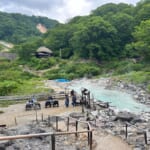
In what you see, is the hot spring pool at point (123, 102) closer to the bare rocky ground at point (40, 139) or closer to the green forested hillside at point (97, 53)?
the bare rocky ground at point (40, 139)

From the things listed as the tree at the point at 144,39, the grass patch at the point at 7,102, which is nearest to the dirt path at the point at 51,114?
the grass patch at the point at 7,102

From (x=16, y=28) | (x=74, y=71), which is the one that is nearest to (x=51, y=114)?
(x=74, y=71)

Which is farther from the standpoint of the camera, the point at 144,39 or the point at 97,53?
the point at 97,53

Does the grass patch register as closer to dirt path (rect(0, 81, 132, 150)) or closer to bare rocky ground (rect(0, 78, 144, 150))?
dirt path (rect(0, 81, 132, 150))

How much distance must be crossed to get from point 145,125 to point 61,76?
33.6 metres

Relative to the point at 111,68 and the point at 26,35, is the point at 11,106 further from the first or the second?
the point at 26,35

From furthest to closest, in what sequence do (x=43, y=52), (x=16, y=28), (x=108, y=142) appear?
(x=16, y=28), (x=43, y=52), (x=108, y=142)

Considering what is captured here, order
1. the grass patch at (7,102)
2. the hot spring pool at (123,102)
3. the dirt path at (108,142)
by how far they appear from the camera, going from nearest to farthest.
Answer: the dirt path at (108,142)
the grass patch at (7,102)
the hot spring pool at (123,102)

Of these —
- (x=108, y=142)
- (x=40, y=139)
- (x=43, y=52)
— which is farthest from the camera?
(x=43, y=52)

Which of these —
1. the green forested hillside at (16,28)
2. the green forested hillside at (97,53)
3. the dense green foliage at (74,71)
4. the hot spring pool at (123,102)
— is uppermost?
the green forested hillside at (16,28)

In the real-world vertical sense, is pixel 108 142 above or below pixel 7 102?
below

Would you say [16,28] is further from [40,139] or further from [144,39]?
[40,139]

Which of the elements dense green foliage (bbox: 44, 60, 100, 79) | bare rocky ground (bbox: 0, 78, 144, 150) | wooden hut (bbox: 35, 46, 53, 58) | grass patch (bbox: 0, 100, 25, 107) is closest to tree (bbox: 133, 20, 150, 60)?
dense green foliage (bbox: 44, 60, 100, 79)

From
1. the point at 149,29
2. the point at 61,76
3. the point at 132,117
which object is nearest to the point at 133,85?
the point at 149,29
